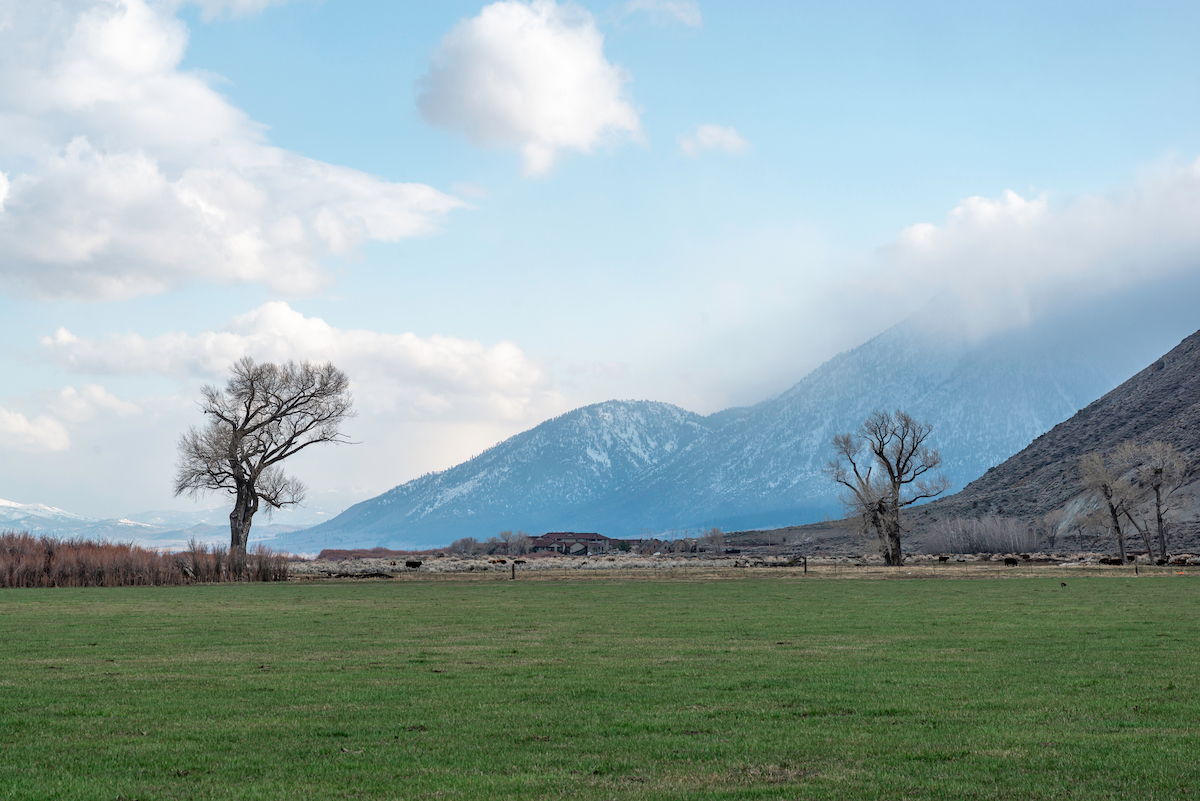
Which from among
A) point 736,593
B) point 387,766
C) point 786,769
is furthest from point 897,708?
point 736,593

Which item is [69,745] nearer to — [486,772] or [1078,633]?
[486,772]

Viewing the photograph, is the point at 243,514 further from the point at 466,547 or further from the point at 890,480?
the point at 466,547

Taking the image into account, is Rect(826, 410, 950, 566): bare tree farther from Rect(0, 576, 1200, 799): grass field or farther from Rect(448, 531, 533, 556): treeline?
Rect(448, 531, 533, 556): treeline

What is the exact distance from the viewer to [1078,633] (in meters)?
23.4

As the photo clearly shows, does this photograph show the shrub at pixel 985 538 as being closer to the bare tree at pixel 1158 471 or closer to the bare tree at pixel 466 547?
the bare tree at pixel 1158 471

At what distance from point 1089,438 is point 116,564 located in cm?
14951

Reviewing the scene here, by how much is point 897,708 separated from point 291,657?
40.9 ft

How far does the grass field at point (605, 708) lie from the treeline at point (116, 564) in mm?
31970

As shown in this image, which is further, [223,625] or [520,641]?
[223,625]

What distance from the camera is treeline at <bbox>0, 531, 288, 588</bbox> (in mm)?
55375

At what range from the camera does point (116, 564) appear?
190 ft

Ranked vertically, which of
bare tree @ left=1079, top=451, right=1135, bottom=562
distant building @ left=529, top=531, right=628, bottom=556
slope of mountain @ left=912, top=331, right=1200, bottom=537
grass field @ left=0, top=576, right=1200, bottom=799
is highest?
slope of mountain @ left=912, top=331, right=1200, bottom=537

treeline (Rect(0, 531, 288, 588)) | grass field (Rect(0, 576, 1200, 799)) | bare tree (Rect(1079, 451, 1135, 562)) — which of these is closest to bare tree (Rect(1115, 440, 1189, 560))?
bare tree (Rect(1079, 451, 1135, 562))

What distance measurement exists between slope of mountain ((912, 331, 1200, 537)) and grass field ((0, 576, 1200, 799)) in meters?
125
